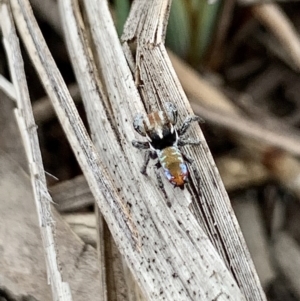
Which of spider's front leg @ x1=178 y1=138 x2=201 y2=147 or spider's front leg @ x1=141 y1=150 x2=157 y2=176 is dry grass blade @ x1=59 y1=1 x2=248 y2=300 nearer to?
spider's front leg @ x1=141 y1=150 x2=157 y2=176

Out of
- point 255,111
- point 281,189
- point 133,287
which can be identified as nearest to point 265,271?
point 281,189

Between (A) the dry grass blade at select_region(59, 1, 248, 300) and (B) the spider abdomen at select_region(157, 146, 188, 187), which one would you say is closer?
(A) the dry grass blade at select_region(59, 1, 248, 300)

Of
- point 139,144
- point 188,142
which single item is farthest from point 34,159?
point 188,142

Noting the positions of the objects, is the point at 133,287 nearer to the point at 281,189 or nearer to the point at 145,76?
the point at 145,76

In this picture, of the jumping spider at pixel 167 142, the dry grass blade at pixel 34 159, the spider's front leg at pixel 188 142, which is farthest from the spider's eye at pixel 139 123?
the dry grass blade at pixel 34 159

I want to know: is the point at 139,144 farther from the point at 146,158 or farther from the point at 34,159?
the point at 34,159

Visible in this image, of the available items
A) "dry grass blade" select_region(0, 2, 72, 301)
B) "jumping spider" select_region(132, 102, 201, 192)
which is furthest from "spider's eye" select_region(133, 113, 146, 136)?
"dry grass blade" select_region(0, 2, 72, 301)
